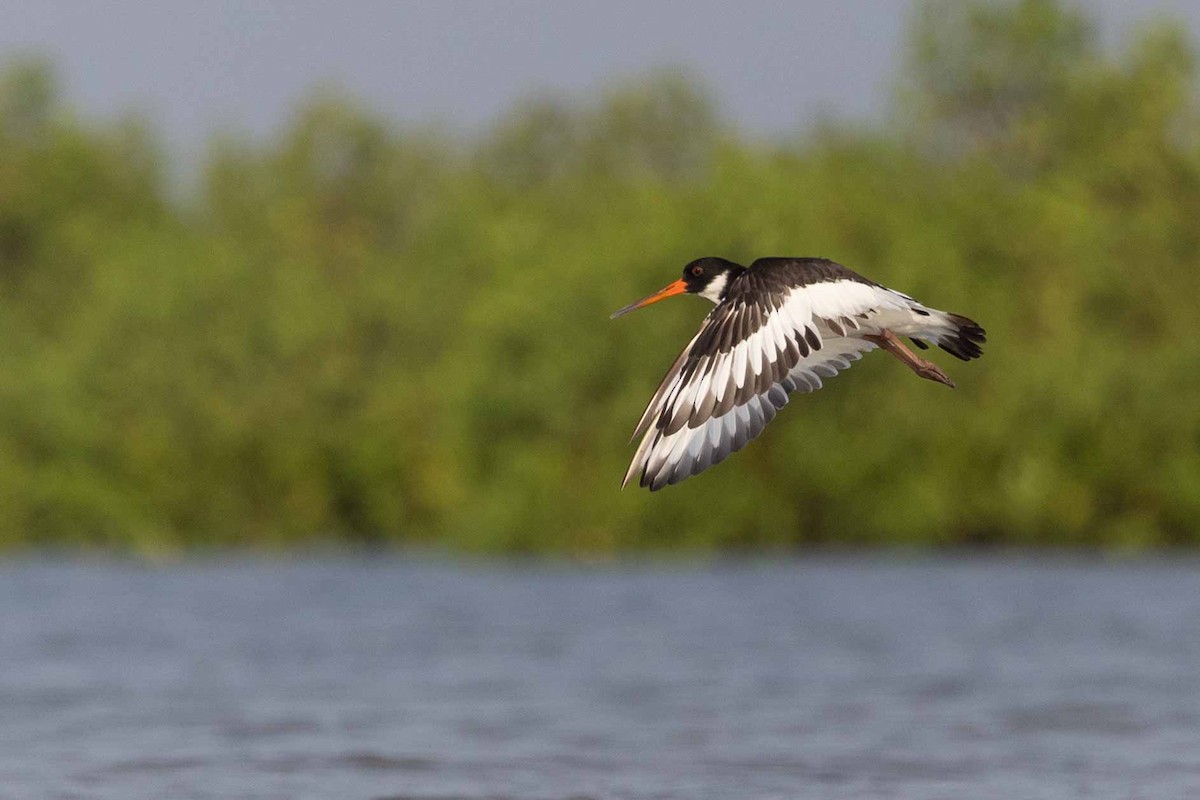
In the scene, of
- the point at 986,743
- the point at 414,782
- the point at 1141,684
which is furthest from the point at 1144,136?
the point at 414,782

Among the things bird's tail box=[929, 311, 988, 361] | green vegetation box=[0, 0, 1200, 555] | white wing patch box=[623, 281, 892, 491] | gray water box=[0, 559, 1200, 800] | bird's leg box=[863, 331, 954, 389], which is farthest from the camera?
green vegetation box=[0, 0, 1200, 555]

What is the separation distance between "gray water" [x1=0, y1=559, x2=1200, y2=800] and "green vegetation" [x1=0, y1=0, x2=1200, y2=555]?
73.2 inches

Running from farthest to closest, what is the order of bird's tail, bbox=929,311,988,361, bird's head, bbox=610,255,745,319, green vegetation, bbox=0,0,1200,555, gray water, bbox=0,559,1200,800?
green vegetation, bbox=0,0,1200,555
gray water, bbox=0,559,1200,800
bird's head, bbox=610,255,745,319
bird's tail, bbox=929,311,988,361

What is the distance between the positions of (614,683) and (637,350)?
66.7ft

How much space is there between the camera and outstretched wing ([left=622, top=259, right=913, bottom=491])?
37.5ft

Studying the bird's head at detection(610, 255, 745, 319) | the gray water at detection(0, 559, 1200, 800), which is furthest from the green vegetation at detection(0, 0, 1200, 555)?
the bird's head at detection(610, 255, 745, 319)

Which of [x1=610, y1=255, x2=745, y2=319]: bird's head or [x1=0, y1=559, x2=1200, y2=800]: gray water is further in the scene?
[x1=0, y1=559, x2=1200, y2=800]: gray water

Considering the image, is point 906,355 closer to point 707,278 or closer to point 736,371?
point 736,371

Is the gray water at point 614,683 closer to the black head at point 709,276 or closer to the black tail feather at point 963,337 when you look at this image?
the black head at point 709,276

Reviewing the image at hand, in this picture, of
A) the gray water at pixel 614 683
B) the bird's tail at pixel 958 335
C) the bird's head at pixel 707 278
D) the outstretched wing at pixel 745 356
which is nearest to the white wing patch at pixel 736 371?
the outstretched wing at pixel 745 356

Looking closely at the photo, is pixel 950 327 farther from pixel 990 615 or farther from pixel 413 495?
pixel 413 495

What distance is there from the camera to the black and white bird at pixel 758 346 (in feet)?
37.6

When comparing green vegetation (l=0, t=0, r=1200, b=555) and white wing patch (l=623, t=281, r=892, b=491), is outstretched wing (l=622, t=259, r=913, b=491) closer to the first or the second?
white wing patch (l=623, t=281, r=892, b=491)

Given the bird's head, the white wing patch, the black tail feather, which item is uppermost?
the bird's head
